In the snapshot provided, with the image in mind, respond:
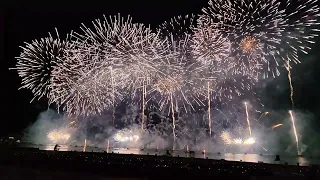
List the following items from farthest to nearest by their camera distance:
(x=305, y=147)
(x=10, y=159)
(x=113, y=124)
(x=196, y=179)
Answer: (x=113, y=124)
(x=305, y=147)
(x=10, y=159)
(x=196, y=179)

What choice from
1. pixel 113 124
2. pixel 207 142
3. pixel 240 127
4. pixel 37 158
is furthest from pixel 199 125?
pixel 37 158

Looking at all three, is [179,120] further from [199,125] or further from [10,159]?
[10,159]

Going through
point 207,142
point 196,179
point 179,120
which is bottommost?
point 196,179

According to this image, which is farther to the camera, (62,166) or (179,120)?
(179,120)

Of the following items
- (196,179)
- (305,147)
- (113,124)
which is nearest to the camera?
(196,179)

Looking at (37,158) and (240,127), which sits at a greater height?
(240,127)

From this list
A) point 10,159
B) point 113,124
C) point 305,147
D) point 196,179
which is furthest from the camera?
point 113,124

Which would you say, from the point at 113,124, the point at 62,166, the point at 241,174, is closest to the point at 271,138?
the point at 113,124

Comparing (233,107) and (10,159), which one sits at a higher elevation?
(233,107)

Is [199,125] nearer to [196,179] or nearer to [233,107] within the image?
[233,107]
